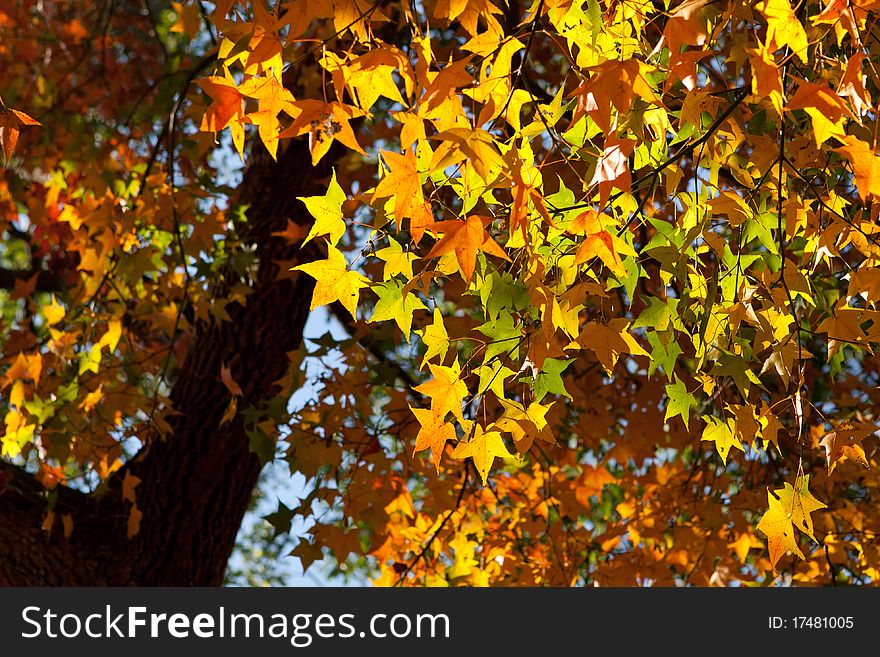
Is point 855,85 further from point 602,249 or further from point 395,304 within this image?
point 395,304

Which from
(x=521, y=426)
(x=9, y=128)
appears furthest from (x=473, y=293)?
(x=9, y=128)

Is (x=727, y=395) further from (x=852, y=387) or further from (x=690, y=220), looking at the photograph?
(x=852, y=387)

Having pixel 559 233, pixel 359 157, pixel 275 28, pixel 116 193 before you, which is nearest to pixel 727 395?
pixel 559 233

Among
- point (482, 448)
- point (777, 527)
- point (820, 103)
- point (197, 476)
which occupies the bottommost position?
point (777, 527)

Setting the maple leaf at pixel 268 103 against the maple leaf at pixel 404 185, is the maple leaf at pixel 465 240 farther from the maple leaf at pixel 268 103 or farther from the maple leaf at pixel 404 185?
the maple leaf at pixel 268 103

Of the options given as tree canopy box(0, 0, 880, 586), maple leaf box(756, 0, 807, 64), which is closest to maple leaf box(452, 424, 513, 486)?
tree canopy box(0, 0, 880, 586)

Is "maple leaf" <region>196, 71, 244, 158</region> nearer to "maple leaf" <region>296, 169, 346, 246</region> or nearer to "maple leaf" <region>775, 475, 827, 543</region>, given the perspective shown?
"maple leaf" <region>296, 169, 346, 246</region>

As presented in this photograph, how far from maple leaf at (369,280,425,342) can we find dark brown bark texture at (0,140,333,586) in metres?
1.68

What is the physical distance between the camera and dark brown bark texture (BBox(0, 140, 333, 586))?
11.4ft

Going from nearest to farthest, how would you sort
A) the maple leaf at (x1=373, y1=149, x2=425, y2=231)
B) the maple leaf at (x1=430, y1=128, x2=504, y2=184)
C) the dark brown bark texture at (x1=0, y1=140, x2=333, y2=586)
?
the maple leaf at (x1=430, y1=128, x2=504, y2=184) < the maple leaf at (x1=373, y1=149, x2=425, y2=231) < the dark brown bark texture at (x1=0, y1=140, x2=333, y2=586)

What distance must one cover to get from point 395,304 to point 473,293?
0.44 ft

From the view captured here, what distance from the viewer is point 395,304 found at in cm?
165

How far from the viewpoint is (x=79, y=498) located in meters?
3.71

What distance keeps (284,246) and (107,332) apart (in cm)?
90
